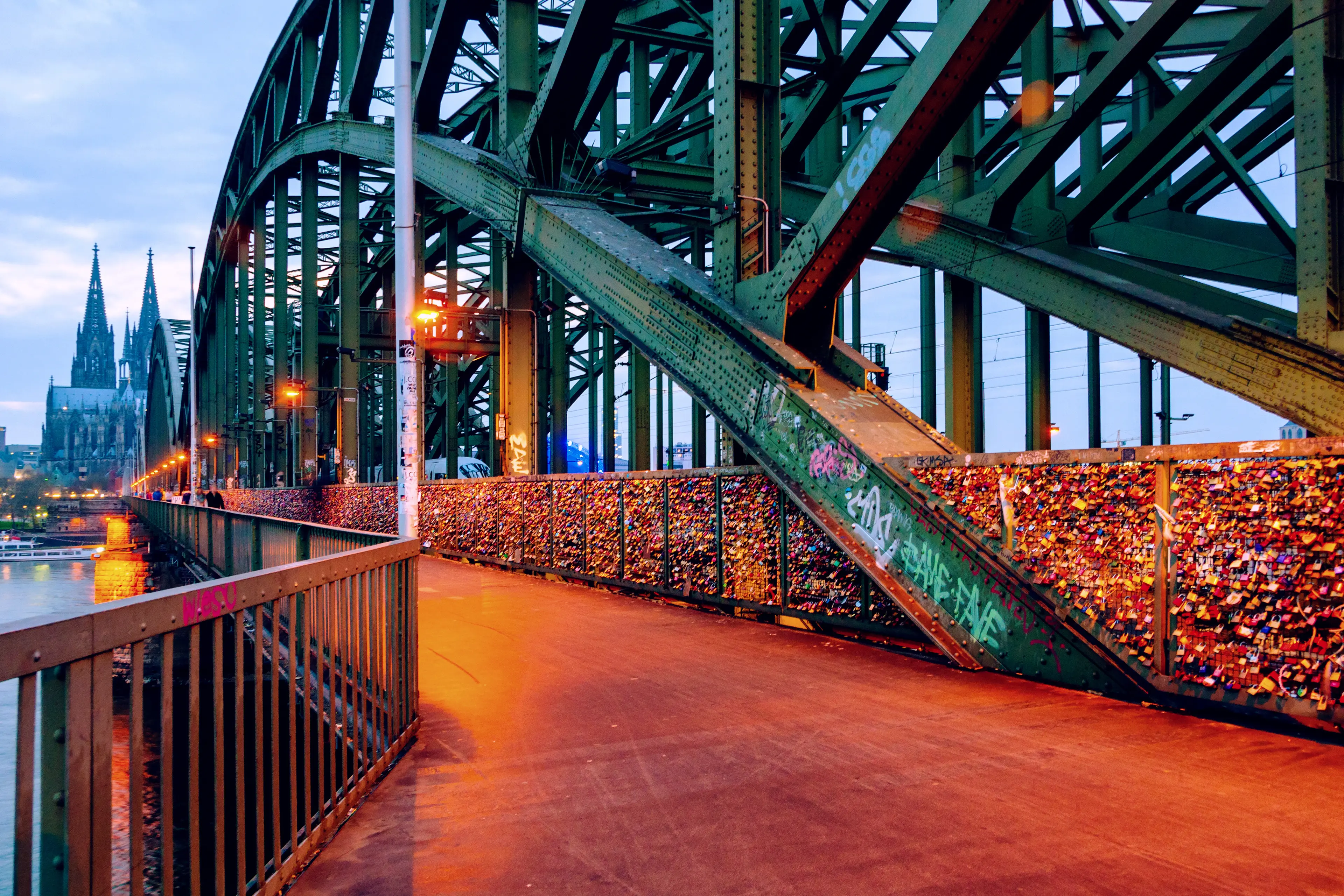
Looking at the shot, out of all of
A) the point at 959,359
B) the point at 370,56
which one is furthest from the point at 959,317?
the point at 370,56

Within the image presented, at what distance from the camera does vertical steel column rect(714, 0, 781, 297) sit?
10047mm

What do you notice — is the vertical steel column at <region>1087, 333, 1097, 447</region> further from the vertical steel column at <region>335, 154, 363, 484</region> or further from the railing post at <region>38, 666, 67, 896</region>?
the railing post at <region>38, 666, 67, 896</region>

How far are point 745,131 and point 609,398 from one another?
109 ft

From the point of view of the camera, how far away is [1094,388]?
25.1 m

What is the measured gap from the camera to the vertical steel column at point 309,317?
33.0 meters

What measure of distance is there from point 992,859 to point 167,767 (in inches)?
111

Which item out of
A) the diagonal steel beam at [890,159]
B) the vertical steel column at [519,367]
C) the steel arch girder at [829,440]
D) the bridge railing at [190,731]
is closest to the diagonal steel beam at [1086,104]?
the diagonal steel beam at [890,159]

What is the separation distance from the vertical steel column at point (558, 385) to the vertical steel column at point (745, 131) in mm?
12355

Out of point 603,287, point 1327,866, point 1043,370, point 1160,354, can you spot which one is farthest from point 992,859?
point 1043,370

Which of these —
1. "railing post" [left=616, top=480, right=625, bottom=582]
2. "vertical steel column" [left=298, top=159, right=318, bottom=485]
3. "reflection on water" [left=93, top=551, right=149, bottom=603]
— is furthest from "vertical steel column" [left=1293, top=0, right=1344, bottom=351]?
"vertical steel column" [left=298, top=159, right=318, bottom=485]

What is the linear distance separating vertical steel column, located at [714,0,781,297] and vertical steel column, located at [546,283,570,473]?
1235cm

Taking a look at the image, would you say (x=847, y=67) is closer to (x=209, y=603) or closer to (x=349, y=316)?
(x=209, y=603)

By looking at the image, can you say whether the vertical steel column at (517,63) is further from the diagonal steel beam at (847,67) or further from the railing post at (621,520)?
the railing post at (621,520)

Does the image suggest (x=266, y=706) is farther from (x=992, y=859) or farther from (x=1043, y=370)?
(x=1043, y=370)
